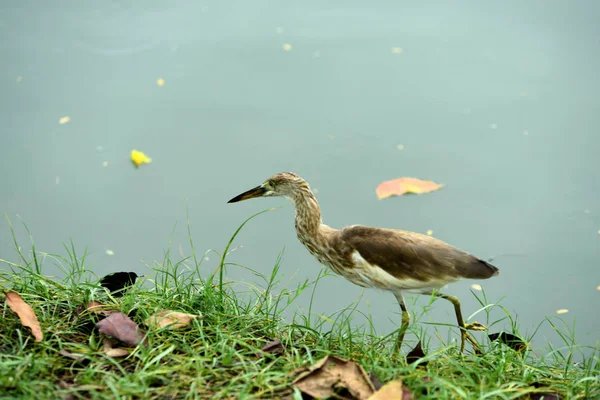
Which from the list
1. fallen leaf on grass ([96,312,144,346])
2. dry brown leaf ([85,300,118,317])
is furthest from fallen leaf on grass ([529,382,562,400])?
dry brown leaf ([85,300,118,317])

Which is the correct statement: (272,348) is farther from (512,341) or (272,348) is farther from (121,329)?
(512,341)

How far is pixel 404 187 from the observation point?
416 centimetres

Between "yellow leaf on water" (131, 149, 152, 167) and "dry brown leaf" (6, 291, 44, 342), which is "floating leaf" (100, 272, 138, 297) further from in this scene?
"yellow leaf on water" (131, 149, 152, 167)

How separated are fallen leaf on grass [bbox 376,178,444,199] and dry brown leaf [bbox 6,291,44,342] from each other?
7.24ft

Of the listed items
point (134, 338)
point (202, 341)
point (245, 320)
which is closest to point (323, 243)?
point (245, 320)

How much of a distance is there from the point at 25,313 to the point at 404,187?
2.37 meters

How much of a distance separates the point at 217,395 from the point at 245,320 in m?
0.59

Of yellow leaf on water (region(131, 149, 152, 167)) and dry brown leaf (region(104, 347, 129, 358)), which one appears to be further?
yellow leaf on water (region(131, 149, 152, 167))

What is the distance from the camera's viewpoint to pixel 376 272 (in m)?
2.95

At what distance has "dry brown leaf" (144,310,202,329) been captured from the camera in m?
2.49

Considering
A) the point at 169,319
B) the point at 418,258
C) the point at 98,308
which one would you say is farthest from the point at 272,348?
the point at 418,258

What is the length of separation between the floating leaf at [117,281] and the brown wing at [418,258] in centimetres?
92

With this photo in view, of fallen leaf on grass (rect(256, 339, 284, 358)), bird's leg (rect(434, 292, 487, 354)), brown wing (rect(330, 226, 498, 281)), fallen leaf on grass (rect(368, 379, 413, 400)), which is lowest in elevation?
bird's leg (rect(434, 292, 487, 354))

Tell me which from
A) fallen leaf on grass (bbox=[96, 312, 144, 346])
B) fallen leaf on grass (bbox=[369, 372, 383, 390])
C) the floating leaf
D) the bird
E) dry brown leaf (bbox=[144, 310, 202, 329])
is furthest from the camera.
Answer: the bird
